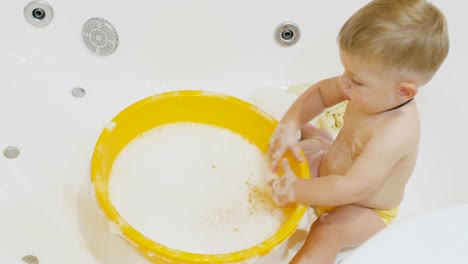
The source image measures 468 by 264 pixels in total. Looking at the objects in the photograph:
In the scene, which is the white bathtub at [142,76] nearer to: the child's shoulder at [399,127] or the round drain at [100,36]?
the round drain at [100,36]

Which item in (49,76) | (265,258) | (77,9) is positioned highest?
(77,9)

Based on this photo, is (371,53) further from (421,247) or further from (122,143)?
(122,143)

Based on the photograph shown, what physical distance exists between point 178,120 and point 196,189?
0.19 metres

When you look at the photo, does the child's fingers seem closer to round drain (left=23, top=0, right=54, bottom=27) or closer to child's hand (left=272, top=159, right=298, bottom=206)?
child's hand (left=272, top=159, right=298, bottom=206)

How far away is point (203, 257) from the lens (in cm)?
102

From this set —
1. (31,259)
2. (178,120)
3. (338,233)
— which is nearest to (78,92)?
(178,120)

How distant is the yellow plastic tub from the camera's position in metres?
1.04

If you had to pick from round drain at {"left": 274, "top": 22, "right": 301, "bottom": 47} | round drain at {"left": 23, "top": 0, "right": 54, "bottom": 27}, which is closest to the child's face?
round drain at {"left": 274, "top": 22, "right": 301, "bottom": 47}

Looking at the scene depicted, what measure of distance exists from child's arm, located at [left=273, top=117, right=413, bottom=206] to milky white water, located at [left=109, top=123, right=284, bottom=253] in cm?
14

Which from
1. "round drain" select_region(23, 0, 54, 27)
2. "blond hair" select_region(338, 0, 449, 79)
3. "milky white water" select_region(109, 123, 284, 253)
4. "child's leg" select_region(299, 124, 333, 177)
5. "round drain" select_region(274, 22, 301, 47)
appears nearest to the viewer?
"blond hair" select_region(338, 0, 449, 79)

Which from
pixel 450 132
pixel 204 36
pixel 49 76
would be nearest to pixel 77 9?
pixel 49 76

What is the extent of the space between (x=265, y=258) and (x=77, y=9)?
2.67 feet

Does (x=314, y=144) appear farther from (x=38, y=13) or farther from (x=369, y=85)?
(x=38, y=13)

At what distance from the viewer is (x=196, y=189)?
1.29 meters
